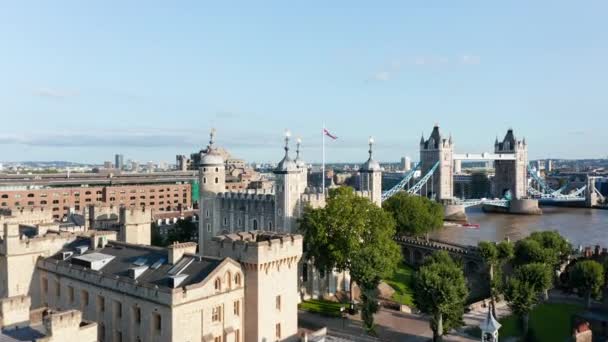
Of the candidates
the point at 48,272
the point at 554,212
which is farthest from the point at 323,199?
the point at 554,212

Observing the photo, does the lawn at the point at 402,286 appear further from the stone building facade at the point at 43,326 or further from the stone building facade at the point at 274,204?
the stone building facade at the point at 43,326

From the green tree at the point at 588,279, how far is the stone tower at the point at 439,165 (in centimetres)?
12448

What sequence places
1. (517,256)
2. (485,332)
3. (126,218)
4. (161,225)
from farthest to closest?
1. (161,225)
2. (517,256)
3. (126,218)
4. (485,332)

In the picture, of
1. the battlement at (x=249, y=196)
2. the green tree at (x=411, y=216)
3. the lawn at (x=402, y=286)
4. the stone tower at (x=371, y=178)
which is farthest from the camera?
the green tree at (x=411, y=216)

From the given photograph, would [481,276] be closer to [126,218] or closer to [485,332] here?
[485,332]

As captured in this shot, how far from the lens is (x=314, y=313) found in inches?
2080

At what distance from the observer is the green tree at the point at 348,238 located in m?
50.9

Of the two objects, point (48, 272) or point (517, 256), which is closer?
point (48, 272)

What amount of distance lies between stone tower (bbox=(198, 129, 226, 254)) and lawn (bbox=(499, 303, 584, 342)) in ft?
119

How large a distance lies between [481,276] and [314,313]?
81.0ft

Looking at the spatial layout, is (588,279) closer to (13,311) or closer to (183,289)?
(183,289)

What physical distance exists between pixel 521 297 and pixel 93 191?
106 metres

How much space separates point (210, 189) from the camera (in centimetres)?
6750

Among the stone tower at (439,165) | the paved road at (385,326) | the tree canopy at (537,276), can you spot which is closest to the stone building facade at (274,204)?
the paved road at (385,326)
